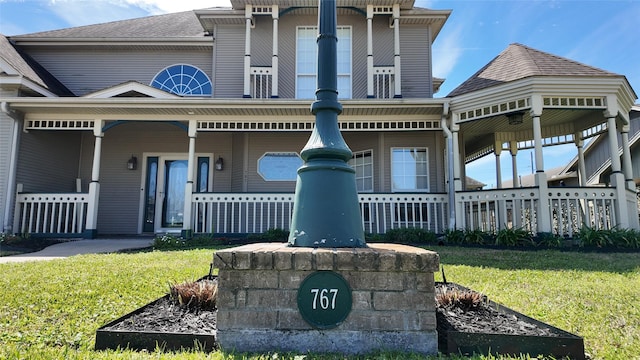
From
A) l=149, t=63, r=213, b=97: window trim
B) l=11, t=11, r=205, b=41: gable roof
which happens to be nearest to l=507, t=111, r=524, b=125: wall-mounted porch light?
l=149, t=63, r=213, b=97: window trim

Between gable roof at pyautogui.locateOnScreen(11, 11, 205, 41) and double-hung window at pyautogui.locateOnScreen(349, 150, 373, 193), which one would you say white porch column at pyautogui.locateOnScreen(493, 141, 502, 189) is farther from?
gable roof at pyautogui.locateOnScreen(11, 11, 205, 41)

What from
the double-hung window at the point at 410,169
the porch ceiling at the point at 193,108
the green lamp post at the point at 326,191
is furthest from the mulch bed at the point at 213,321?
the double-hung window at the point at 410,169

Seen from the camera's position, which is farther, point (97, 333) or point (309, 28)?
point (309, 28)

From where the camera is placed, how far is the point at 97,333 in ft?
7.47

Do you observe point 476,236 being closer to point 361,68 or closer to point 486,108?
point 486,108

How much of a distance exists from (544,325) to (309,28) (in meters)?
10.4

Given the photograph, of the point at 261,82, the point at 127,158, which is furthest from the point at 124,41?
the point at 261,82

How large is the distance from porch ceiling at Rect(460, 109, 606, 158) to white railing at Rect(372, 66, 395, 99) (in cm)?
224

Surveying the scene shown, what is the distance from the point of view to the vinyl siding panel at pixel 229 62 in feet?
35.6

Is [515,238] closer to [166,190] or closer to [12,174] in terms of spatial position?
[166,190]

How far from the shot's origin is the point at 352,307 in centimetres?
217

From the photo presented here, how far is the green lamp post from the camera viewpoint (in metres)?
2.55

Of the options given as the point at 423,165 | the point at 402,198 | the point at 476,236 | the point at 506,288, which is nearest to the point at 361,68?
the point at 423,165

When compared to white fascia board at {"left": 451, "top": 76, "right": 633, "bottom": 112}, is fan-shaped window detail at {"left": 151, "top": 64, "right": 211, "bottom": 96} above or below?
above
